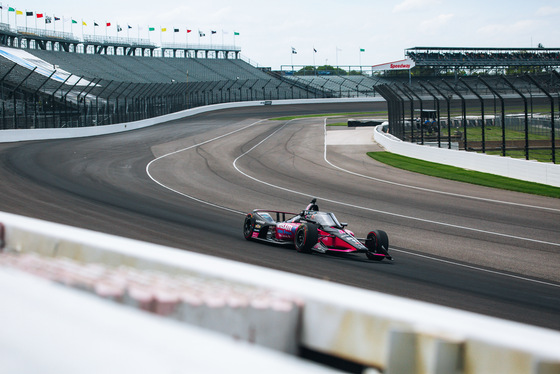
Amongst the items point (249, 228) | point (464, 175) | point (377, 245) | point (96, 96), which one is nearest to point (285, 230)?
point (249, 228)

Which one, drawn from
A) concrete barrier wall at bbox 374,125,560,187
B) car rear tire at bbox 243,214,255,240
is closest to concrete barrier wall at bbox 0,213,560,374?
car rear tire at bbox 243,214,255,240

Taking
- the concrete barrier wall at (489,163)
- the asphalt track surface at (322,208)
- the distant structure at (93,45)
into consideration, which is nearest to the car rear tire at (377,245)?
the asphalt track surface at (322,208)

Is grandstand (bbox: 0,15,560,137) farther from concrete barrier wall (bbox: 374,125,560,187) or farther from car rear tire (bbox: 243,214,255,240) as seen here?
car rear tire (bbox: 243,214,255,240)

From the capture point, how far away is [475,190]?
845 inches

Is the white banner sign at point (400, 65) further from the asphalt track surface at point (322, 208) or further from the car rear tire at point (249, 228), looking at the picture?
the car rear tire at point (249, 228)

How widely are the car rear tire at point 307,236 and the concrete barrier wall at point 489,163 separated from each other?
1228 cm

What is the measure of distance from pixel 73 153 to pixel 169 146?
671 centimetres

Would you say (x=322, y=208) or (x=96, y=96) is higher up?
(x=96, y=96)

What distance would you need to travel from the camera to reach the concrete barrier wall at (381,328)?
7.17 feet

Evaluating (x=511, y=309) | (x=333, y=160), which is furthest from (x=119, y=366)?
(x=333, y=160)

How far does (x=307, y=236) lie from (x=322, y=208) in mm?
5850

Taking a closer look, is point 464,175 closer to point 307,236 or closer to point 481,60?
point 307,236

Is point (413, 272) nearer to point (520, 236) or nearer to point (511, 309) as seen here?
point (511, 309)

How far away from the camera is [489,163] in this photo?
2469 cm
